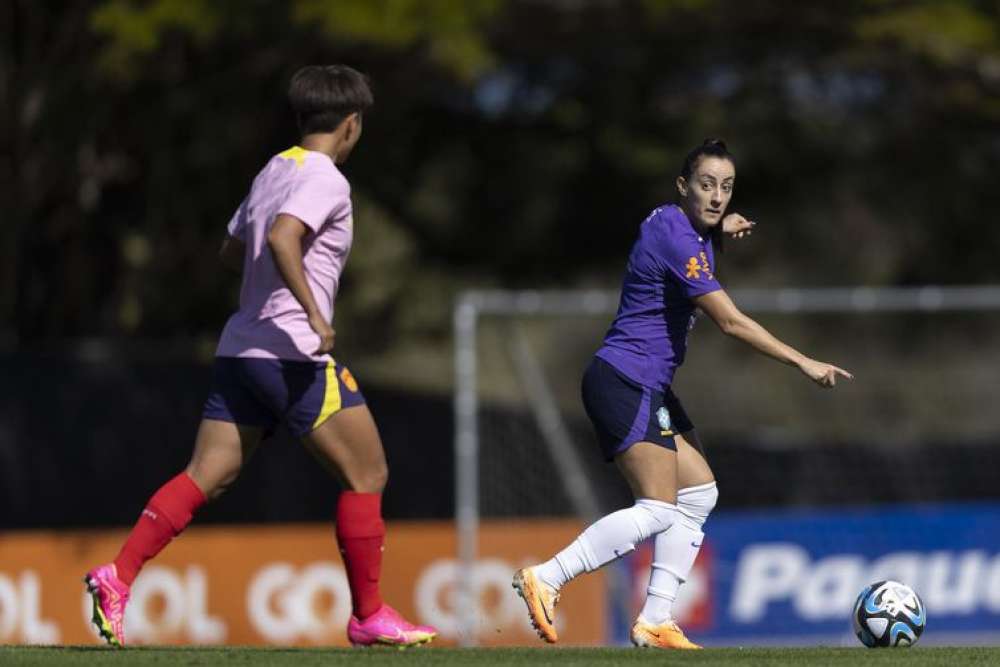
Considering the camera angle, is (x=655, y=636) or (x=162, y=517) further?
(x=655, y=636)

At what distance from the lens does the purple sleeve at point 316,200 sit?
6.54 meters

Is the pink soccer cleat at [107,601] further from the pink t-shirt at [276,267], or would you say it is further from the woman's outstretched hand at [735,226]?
the woman's outstretched hand at [735,226]

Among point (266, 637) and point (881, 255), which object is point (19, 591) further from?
point (881, 255)

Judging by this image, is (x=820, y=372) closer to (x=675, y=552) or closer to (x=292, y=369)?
(x=675, y=552)

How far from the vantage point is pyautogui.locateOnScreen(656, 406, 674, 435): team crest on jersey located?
7.07 meters

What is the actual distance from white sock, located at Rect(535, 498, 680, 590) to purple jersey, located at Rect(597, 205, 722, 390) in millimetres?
440

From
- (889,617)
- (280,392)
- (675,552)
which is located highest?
(280,392)

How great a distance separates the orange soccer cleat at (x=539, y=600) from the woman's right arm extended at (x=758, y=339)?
1083 mm

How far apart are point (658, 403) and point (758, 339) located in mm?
473

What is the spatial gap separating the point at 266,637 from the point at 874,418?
12216 millimetres

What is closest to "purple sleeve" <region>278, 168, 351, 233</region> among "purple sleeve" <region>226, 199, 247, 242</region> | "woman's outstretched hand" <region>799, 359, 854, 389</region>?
"purple sleeve" <region>226, 199, 247, 242</region>

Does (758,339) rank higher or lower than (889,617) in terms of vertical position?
higher

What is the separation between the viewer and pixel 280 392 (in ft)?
21.9

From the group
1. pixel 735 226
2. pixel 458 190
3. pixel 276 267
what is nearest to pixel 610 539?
pixel 735 226
